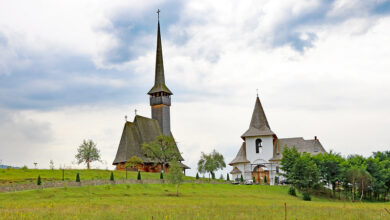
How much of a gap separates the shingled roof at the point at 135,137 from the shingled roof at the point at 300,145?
2399cm

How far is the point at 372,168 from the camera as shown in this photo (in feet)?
224

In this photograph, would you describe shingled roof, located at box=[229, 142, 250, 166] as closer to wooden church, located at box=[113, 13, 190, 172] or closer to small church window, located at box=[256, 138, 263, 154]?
small church window, located at box=[256, 138, 263, 154]

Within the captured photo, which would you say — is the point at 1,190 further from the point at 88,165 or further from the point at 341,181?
the point at 341,181

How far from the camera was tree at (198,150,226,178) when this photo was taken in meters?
76.8

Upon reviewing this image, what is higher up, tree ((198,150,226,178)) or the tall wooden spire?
the tall wooden spire

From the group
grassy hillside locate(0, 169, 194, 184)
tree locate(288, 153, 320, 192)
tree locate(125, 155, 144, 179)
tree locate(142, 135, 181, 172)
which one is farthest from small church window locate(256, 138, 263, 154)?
grassy hillside locate(0, 169, 194, 184)

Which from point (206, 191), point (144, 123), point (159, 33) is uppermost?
point (159, 33)

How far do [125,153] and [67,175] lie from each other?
19.4m

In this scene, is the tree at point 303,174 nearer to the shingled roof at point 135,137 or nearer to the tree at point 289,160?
the tree at point 289,160

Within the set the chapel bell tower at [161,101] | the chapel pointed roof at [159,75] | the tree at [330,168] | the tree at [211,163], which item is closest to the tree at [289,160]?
the tree at [330,168]

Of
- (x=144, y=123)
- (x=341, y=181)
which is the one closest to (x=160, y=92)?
(x=144, y=123)

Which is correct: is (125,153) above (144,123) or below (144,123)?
below

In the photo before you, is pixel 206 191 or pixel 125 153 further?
pixel 125 153

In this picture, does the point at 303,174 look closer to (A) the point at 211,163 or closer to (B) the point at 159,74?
(A) the point at 211,163
